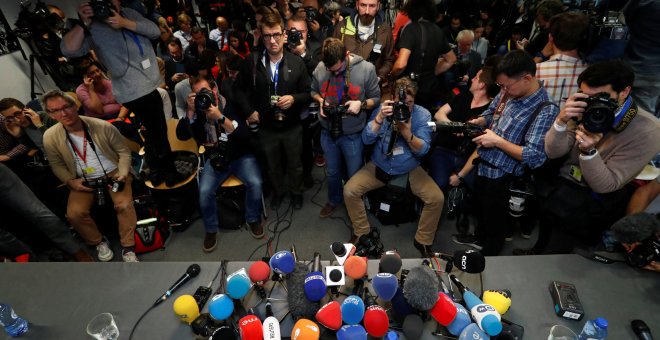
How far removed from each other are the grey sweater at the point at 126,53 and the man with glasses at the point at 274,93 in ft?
2.88

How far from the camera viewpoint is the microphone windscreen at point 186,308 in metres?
1.42

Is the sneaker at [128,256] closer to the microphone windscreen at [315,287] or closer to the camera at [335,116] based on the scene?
the camera at [335,116]

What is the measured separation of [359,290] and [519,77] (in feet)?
5.17

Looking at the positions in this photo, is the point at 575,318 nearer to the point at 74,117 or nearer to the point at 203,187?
the point at 203,187

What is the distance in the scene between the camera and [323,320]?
1310 mm

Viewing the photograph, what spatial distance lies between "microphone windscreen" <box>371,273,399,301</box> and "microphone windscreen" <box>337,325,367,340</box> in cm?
18

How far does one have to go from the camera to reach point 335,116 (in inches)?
104

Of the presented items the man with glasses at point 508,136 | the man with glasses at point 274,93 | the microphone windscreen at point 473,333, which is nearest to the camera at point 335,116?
the man with glasses at point 274,93

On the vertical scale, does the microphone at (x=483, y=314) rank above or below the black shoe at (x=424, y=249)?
above

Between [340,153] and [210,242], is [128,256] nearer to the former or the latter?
[210,242]

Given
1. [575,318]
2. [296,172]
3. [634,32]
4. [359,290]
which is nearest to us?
[575,318]


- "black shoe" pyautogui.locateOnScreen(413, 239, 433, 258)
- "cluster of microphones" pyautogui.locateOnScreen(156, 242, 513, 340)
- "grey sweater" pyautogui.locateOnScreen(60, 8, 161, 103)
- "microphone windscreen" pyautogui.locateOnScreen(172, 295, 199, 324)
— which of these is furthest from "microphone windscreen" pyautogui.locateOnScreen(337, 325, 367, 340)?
"grey sweater" pyautogui.locateOnScreen(60, 8, 161, 103)

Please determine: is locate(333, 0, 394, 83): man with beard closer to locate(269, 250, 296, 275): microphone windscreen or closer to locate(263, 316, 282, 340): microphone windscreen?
locate(269, 250, 296, 275): microphone windscreen

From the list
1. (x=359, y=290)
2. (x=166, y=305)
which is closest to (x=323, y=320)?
(x=359, y=290)
